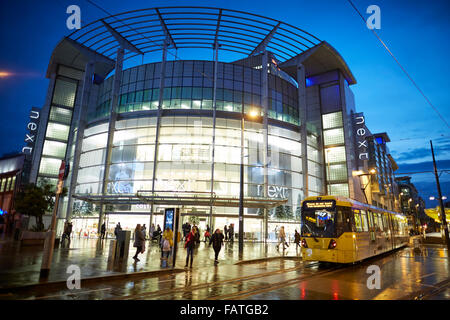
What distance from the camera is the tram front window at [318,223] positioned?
13.2 meters

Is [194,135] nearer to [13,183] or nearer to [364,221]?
[364,221]

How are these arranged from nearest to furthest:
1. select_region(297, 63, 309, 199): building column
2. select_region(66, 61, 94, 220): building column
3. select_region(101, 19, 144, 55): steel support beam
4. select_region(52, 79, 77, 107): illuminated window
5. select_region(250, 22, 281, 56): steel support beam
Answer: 1. select_region(101, 19, 144, 55): steel support beam
2. select_region(250, 22, 281, 56): steel support beam
3. select_region(66, 61, 94, 220): building column
4. select_region(297, 63, 309, 199): building column
5. select_region(52, 79, 77, 107): illuminated window

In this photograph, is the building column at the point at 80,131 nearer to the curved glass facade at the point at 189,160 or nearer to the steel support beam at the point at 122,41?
the curved glass facade at the point at 189,160

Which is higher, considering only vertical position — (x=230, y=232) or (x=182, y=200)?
(x=182, y=200)

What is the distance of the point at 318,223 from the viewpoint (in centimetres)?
1367

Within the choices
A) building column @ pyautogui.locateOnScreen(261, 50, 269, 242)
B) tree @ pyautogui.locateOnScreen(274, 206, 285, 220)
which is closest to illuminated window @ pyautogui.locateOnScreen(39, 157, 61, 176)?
building column @ pyautogui.locateOnScreen(261, 50, 269, 242)

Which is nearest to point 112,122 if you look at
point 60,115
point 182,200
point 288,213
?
point 182,200

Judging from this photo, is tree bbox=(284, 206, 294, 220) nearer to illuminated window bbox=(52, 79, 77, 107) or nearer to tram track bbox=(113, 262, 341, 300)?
tram track bbox=(113, 262, 341, 300)

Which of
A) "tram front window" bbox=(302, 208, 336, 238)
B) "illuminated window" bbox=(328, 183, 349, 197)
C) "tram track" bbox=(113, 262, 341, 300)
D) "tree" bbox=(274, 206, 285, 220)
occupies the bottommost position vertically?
"tram track" bbox=(113, 262, 341, 300)

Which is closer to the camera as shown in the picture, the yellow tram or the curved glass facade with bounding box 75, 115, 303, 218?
the yellow tram

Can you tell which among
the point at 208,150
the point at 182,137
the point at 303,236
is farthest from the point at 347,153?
the point at 303,236

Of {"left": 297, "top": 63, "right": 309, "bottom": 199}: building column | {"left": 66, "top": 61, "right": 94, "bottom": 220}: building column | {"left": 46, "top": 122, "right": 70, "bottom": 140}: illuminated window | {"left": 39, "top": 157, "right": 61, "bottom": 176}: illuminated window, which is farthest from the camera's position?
{"left": 46, "top": 122, "right": 70, "bottom": 140}: illuminated window

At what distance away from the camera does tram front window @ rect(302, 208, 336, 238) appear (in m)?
13.2

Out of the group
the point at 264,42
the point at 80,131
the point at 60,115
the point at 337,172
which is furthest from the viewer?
the point at 60,115
